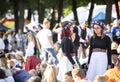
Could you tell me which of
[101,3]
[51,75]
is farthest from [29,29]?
[101,3]

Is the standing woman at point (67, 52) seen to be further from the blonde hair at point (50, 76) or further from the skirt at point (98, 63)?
the blonde hair at point (50, 76)

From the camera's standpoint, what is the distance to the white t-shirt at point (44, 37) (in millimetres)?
16078

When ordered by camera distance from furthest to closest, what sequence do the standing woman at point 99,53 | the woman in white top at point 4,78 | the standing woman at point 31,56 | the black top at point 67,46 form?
the standing woman at point 31,56, the black top at point 67,46, the standing woman at point 99,53, the woman in white top at point 4,78

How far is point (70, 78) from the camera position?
9.95m

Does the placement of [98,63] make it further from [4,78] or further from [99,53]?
[4,78]

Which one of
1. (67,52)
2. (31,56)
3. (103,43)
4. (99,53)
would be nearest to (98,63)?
(99,53)

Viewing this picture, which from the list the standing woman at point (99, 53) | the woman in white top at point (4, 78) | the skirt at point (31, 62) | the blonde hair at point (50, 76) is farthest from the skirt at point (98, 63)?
the skirt at point (31, 62)

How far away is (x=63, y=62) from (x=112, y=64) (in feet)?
4.30

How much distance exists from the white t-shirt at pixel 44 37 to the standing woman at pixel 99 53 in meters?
4.33

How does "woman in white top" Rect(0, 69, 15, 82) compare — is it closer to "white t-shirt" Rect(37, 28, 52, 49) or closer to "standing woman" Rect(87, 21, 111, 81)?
"standing woman" Rect(87, 21, 111, 81)

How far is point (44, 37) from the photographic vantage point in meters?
16.3

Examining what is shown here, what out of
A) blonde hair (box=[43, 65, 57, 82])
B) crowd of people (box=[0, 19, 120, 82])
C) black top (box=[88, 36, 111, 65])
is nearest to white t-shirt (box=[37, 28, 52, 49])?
crowd of people (box=[0, 19, 120, 82])

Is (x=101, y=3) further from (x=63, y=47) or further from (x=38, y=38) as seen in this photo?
(x=63, y=47)

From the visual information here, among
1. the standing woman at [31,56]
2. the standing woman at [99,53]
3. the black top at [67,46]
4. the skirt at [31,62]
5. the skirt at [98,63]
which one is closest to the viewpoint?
the standing woman at [99,53]
